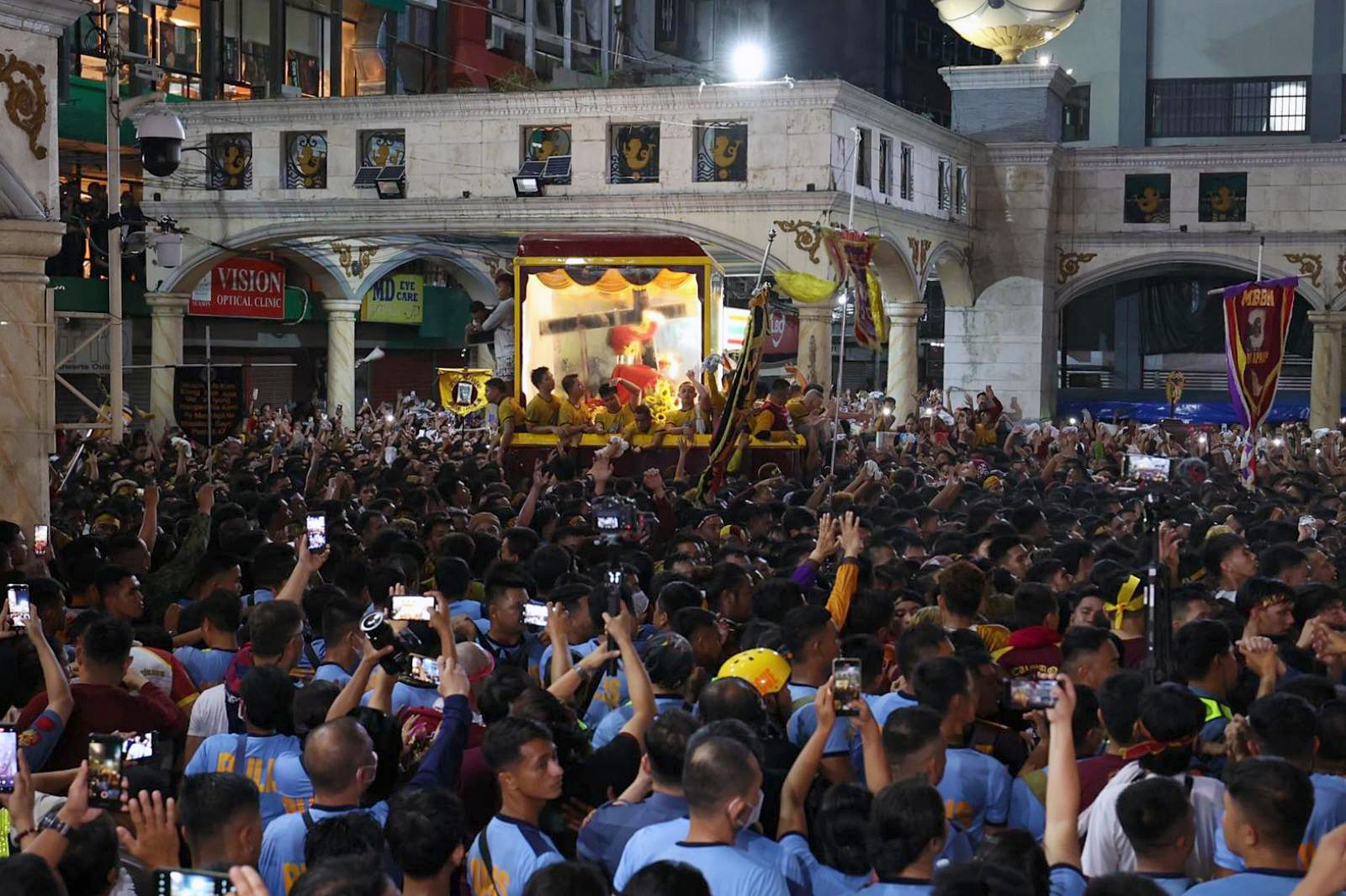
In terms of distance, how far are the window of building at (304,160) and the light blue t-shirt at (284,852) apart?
25.1m

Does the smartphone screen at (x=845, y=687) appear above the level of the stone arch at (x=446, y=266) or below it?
below

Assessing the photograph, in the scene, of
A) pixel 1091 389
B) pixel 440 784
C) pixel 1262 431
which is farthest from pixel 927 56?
pixel 440 784

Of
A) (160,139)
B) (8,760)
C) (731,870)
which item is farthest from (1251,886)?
(160,139)

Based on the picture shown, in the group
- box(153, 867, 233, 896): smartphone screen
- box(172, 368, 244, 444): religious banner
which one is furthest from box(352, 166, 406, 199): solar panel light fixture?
box(153, 867, 233, 896): smartphone screen

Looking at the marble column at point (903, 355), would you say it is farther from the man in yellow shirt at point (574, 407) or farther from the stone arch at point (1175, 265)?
the man in yellow shirt at point (574, 407)

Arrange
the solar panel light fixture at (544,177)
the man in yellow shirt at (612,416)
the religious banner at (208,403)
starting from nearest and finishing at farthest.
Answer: the religious banner at (208,403) → the man in yellow shirt at (612,416) → the solar panel light fixture at (544,177)

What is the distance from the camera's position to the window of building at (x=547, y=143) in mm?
27906

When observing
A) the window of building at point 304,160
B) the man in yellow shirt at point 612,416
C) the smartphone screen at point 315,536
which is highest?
the window of building at point 304,160

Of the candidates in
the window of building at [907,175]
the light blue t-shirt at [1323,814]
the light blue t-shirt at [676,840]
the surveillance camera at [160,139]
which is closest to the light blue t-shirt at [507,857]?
the light blue t-shirt at [676,840]

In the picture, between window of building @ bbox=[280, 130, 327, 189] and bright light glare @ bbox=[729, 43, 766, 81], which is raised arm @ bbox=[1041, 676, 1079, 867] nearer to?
window of building @ bbox=[280, 130, 327, 189]

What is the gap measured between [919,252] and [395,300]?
43.3 ft

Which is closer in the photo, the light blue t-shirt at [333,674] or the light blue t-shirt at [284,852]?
the light blue t-shirt at [284,852]

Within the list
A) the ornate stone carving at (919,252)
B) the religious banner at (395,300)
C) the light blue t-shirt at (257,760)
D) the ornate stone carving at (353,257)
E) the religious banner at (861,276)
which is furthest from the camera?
the religious banner at (395,300)

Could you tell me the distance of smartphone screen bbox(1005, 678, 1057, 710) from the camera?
17.9ft
